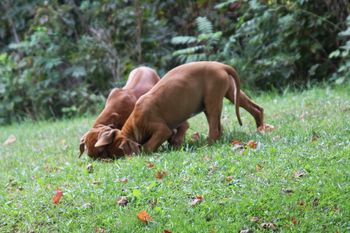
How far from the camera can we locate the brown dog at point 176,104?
750 centimetres

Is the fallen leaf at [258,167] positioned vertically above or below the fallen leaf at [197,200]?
below

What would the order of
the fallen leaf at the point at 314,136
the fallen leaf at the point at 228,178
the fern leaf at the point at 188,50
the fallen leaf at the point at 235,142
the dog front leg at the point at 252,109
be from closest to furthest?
the fallen leaf at the point at 228,178 → the fallen leaf at the point at 314,136 → the fallen leaf at the point at 235,142 → the dog front leg at the point at 252,109 → the fern leaf at the point at 188,50

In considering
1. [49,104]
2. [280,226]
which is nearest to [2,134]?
[49,104]

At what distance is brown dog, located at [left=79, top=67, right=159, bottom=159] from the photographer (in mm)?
7578

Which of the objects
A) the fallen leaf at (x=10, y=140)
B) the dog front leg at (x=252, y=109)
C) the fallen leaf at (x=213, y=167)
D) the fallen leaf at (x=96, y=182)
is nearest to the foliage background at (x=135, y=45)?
the fallen leaf at (x=10, y=140)

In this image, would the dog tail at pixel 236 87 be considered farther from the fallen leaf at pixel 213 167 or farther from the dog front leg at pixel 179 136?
the fallen leaf at pixel 213 167

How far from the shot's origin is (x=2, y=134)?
11.7 metres

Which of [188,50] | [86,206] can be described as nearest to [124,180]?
[86,206]

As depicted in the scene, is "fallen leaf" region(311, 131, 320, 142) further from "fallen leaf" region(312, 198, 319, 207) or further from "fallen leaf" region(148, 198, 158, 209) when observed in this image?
"fallen leaf" region(148, 198, 158, 209)

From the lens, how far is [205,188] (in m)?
5.93

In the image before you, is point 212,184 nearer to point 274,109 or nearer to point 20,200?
point 20,200

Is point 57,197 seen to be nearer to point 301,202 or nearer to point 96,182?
point 96,182

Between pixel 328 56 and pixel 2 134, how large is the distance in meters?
5.64

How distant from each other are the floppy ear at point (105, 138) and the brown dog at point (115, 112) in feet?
0.04
